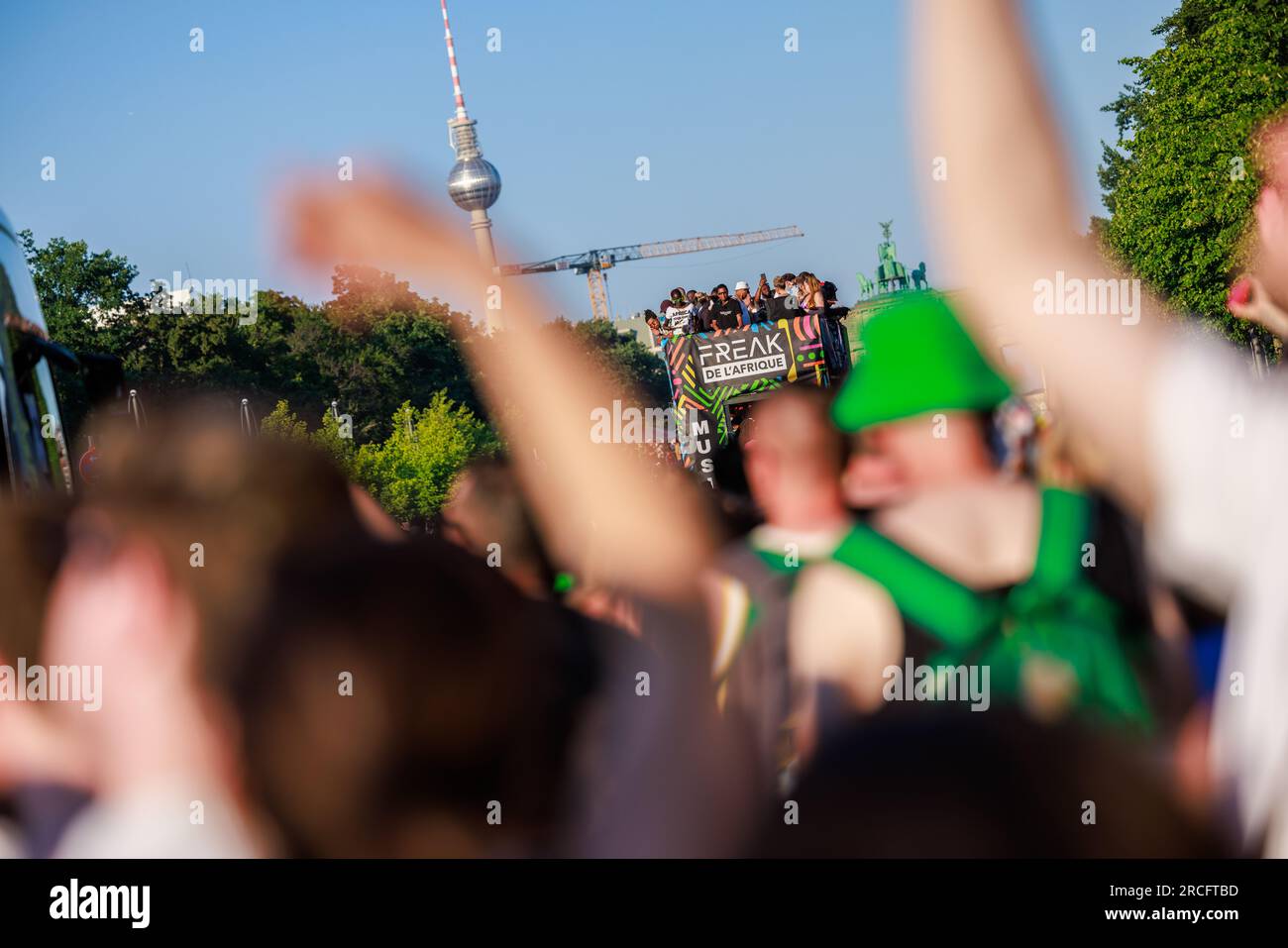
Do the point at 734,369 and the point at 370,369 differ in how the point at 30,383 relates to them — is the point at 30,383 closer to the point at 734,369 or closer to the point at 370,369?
the point at 370,369

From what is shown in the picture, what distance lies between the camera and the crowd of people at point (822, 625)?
6.00ft

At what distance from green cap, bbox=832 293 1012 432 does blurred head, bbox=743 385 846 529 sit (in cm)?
3

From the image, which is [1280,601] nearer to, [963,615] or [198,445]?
[963,615]

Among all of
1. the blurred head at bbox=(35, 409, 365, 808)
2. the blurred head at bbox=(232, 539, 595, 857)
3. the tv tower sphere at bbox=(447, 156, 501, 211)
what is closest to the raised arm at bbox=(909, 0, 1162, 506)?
the tv tower sphere at bbox=(447, 156, 501, 211)

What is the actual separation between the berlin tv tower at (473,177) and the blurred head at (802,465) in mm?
547

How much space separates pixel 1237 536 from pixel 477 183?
1.30 metres

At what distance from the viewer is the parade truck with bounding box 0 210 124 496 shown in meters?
3.02

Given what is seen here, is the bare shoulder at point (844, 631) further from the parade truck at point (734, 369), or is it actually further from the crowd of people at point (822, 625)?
the parade truck at point (734, 369)

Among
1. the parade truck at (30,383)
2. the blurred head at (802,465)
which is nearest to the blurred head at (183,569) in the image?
the blurred head at (802,465)

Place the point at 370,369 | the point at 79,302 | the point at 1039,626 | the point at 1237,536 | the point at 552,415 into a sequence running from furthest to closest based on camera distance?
1. the point at 79,302
2. the point at 370,369
3. the point at 552,415
4. the point at 1237,536
5. the point at 1039,626

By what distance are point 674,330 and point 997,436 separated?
4.66 ft

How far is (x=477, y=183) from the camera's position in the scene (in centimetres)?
224

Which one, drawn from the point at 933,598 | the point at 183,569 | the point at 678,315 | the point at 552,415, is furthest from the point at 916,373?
the point at 678,315
